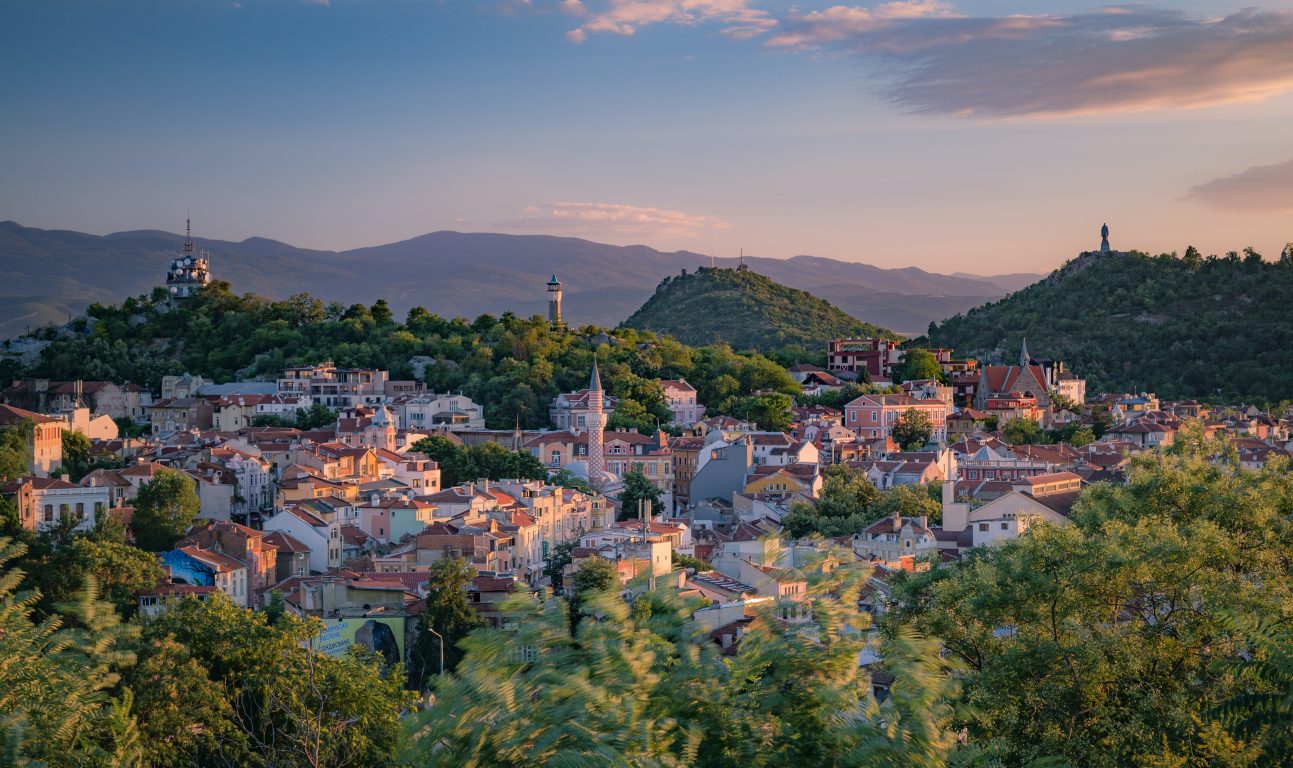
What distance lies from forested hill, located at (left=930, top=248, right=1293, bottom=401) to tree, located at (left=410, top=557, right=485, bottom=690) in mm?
39637

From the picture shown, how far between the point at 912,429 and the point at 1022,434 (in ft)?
10.2

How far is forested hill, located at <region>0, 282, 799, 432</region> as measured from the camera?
42.4 meters

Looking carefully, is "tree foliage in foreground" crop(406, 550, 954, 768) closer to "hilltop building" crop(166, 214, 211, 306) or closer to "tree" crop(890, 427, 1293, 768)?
"tree" crop(890, 427, 1293, 768)

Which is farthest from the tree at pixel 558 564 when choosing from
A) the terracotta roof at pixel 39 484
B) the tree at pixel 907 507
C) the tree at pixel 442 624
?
the terracotta roof at pixel 39 484

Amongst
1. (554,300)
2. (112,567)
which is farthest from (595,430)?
(554,300)

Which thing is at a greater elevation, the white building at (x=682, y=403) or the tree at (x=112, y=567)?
the white building at (x=682, y=403)

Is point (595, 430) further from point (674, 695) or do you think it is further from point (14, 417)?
point (674, 695)

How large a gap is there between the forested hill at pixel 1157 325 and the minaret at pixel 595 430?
24.9 metres

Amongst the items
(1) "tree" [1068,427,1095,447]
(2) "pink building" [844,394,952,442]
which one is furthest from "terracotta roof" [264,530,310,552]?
(1) "tree" [1068,427,1095,447]

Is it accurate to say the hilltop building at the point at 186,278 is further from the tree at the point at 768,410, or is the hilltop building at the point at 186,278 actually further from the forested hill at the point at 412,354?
the tree at the point at 768,410

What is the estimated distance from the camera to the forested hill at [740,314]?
237ft

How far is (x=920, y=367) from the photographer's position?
46.7 m

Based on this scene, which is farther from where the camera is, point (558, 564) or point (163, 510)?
point (163, 510)

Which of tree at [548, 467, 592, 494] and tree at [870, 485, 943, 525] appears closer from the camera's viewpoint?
tree at [870, 485, 943, 525]
